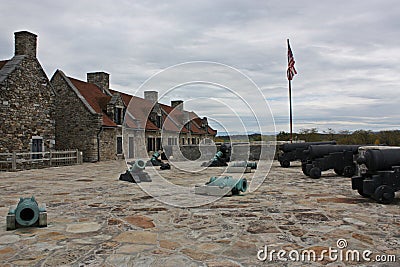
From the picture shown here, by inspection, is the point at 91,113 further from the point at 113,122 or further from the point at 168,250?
the point at 168,250

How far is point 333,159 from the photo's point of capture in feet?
36.6

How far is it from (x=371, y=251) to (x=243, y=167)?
9.72 metres

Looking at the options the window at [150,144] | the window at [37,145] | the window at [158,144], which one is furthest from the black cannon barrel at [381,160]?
the window at [158,144]

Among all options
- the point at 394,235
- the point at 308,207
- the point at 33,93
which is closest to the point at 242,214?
the point at 308,207

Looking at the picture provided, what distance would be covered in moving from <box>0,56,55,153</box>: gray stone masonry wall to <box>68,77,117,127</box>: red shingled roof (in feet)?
10.1

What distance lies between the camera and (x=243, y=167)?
44.8ft

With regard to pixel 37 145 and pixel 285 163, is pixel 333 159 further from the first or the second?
pixel 37 145

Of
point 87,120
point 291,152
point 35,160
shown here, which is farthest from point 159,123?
point 291,152

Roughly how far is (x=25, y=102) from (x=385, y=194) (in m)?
17.8

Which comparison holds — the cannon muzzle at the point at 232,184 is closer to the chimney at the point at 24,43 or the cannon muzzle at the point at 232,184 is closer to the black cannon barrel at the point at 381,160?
the black cannon barrel at the point at 381,160

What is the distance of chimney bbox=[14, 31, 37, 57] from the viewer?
63.2ft

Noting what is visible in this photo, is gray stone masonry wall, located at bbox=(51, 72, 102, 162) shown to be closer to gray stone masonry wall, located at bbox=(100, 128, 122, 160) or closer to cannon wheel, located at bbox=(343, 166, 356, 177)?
gray stone masonry wall, located at bbox=(100, 128, 122, 160)

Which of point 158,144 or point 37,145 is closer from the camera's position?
point 37,145

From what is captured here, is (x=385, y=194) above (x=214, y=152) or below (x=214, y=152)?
below
